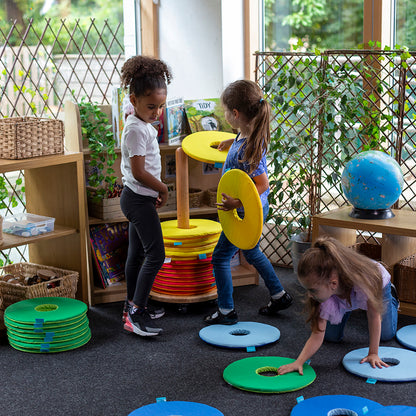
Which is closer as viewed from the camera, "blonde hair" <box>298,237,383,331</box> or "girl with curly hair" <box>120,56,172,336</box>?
"blonde hair" <box>298,237,383,331</box>

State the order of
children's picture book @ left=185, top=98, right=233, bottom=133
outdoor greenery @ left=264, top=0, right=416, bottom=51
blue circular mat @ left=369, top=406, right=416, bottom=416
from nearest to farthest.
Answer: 1. blue circular mat @ left=369, top=406, right=416, bottom=416
2. children's picture book @ left=185, top=98, right=233, bottom=133
3. outdoor greenery @ left=264, top=0, right=416, bottom=51

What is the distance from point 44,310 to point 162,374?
685 mm

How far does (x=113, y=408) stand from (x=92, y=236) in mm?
1253

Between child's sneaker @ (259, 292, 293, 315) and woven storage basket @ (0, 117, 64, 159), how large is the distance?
1241mm

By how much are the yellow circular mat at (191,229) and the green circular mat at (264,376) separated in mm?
797

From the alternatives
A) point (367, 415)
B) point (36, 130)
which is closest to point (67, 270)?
point (36, 130)

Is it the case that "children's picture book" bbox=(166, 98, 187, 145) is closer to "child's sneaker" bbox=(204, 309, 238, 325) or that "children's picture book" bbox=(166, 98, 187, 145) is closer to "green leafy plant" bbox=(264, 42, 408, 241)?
"green leafy plant" bbox=(264, 42, 408, 241)

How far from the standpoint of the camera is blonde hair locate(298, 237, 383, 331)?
2246 millimetres

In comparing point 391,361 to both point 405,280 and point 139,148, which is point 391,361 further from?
point 139,148

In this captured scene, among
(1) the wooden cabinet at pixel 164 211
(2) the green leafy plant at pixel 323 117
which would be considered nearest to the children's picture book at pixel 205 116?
(1) the wooden cabinet at pixel 164 211

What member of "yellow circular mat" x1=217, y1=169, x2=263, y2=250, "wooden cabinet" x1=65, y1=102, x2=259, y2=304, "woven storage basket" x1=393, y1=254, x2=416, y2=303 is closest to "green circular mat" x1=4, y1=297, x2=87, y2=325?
"wooden cabinet" x1=65, y1=102, x2=259, y2=304

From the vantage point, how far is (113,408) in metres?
2.20

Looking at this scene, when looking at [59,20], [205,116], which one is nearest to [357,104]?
[205,116]

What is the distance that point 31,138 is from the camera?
288 cm
